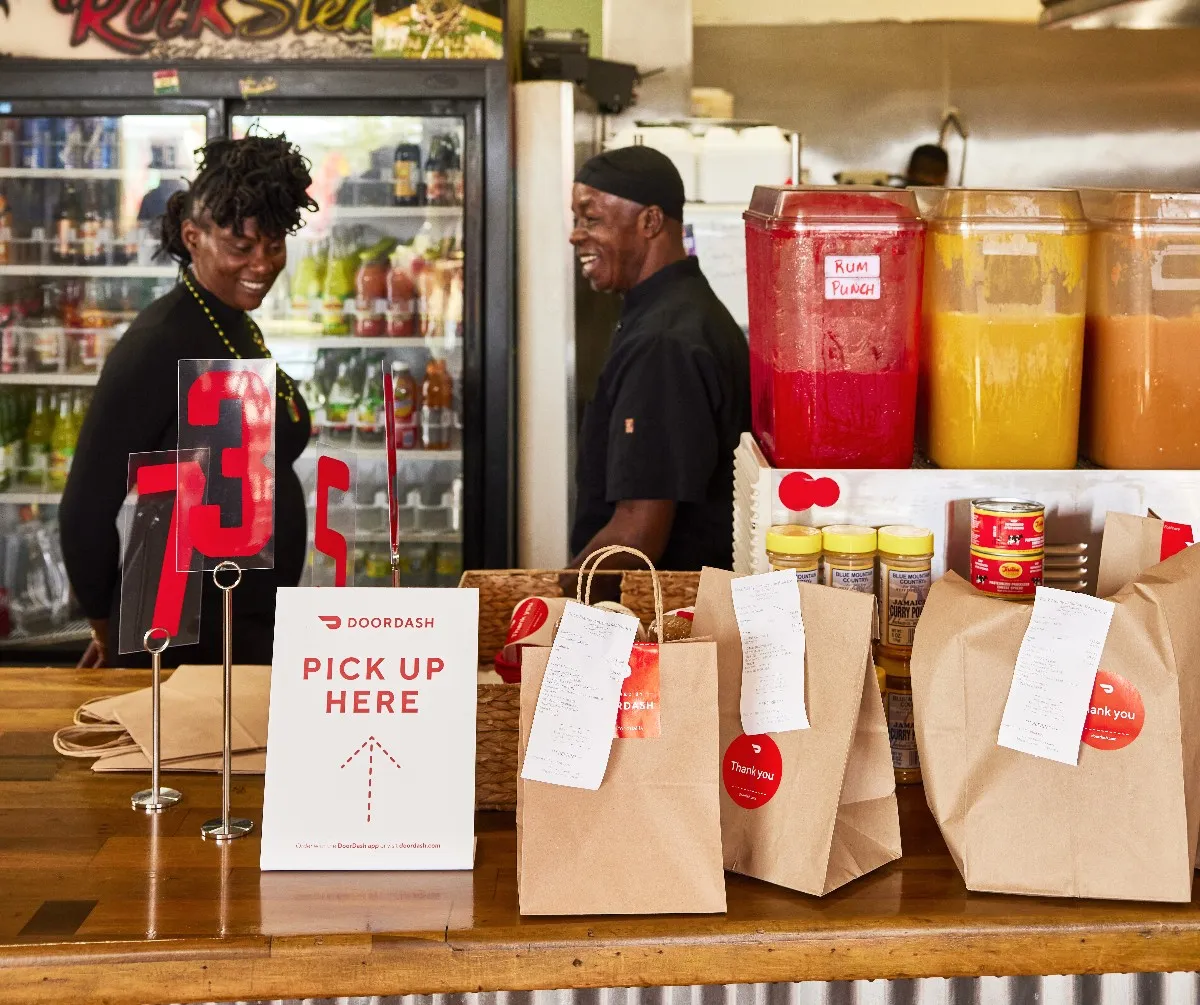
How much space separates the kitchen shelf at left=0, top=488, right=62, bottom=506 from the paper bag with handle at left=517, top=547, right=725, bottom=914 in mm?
3512

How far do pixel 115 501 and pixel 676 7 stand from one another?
3104 millimetres

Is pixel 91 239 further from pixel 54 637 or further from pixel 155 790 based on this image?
pixel 155 790

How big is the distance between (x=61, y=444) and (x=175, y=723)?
2.92 m

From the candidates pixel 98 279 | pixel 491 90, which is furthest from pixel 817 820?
pixel 98 279

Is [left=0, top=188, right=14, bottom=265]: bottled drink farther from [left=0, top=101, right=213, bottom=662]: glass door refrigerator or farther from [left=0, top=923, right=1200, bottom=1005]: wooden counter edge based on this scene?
[left=0, top=923, right=1200, bottom=1005]: wooden counter edge

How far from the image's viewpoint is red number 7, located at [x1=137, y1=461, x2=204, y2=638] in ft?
5.36

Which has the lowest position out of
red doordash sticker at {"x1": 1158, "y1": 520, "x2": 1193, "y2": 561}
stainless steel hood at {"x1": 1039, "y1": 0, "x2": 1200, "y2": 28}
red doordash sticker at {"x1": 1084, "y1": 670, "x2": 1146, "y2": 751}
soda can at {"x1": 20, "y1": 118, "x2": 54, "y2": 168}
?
red doordash sticker at {"x1": 1084, "y1": 670, "x2": 1146, "y2": 751}

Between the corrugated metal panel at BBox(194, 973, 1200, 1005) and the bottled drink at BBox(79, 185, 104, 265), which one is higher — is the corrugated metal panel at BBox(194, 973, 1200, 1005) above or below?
below

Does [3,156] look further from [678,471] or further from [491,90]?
[678,471]

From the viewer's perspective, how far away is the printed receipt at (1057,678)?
4.89 feet

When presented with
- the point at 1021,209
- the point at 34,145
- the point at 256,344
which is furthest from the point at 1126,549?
the point at 34,145

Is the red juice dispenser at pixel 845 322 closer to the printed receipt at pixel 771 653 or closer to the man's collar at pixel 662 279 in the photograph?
the printed receipt at pixel 771 653

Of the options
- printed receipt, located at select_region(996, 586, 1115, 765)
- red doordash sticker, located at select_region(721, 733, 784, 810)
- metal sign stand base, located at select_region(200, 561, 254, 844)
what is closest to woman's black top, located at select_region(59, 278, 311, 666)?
metal sign stand base, located at select_region(200, 561, 254, 844)

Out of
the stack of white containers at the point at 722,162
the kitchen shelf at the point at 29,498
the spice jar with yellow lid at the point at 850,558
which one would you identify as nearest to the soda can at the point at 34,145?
the kitchen shelf at the point at 29,498
